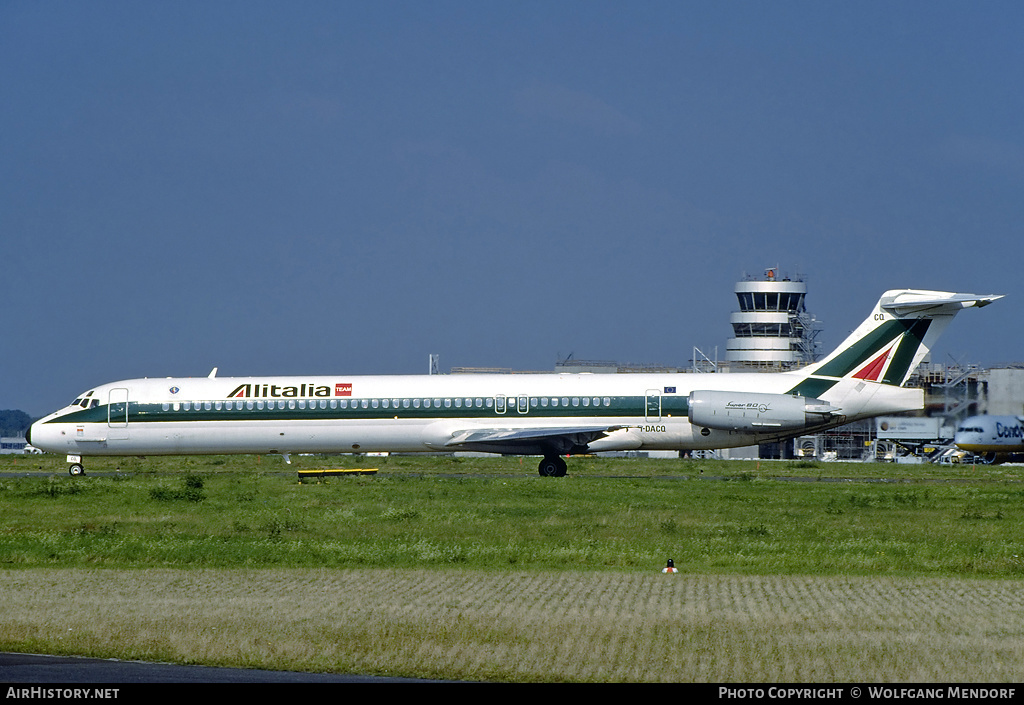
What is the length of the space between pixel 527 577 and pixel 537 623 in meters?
4.60

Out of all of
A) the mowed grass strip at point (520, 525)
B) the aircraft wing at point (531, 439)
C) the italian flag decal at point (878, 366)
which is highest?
the italian flag decal at point (878, 366)

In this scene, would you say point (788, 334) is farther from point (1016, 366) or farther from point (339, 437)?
point (339, 437)

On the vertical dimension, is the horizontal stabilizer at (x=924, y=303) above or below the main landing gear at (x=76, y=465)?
above

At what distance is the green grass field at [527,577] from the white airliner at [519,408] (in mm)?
3292

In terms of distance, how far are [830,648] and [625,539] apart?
439 inches

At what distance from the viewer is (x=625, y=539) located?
23.4 m

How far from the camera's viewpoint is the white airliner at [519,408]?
39.9 metres

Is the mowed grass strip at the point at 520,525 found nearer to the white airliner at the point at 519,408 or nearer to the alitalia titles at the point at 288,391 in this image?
the white airliner at the point at 519,408

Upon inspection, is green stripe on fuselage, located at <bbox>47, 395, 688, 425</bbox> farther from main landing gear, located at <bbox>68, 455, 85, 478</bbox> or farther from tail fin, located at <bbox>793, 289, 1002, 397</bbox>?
tail fin, located at <bbox>793, 289, 1002, 397</bbox>

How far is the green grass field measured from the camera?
39.7ft

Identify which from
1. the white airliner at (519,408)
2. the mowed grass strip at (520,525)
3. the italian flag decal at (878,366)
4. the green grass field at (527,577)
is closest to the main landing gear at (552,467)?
the white airliner at (519,408)

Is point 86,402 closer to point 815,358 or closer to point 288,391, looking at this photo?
point 288,391

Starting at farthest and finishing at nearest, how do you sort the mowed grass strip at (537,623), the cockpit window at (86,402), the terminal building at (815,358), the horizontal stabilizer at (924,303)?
1. the terminal building at (815,358)
2. the cockpit window at (86,402)
3. the horizontal stabilizer at (924,303)
4. the mowed grass strip at (537,623)

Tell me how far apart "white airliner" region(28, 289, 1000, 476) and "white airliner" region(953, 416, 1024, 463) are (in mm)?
34306
